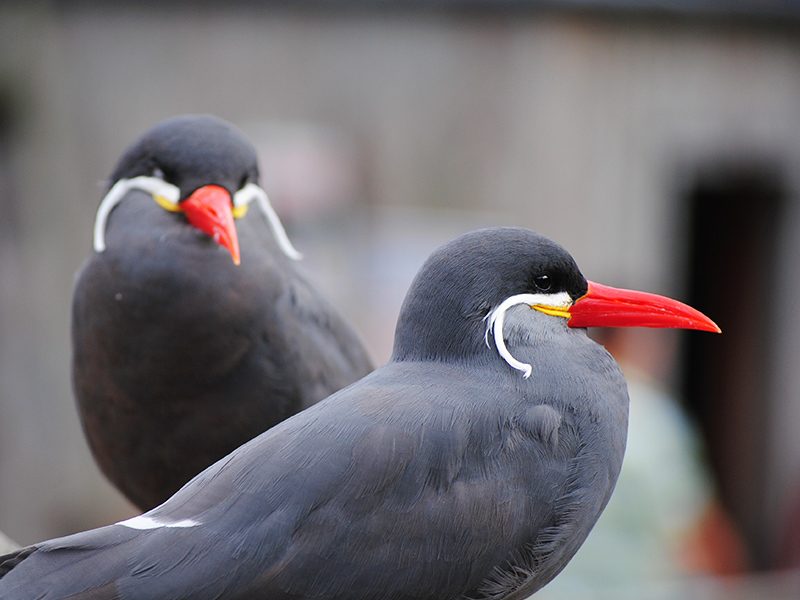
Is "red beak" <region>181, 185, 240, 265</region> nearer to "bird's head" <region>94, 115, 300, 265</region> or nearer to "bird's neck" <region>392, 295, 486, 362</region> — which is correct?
"bird's head" <region>94, 115, 300, 265</region>

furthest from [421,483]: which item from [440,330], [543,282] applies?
[543,282]

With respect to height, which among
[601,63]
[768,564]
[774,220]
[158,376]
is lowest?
[768,564]

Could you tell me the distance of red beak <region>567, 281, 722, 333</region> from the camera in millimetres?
2834

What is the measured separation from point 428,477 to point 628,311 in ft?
2.11

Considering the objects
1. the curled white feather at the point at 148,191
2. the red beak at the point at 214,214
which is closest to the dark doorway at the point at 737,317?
the curled white feather at the point at 148,191

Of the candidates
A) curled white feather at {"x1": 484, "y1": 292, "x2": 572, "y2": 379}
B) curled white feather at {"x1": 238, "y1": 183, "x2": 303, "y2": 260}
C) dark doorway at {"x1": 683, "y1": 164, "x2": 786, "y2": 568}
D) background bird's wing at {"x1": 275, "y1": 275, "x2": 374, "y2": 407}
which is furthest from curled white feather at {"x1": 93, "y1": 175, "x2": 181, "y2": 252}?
dark doorway at {"x1": 683, "y1": 164, "x2": 786, "y2": 568}

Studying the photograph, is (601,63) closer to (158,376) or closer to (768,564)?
(768,564)

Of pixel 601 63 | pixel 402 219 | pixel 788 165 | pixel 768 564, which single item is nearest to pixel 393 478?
pixel 402 219

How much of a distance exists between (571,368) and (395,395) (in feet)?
1.27

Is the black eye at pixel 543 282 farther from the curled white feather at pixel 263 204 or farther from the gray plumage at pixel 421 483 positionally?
the curled white feather at pixel 263 204

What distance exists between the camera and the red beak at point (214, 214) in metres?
3.22

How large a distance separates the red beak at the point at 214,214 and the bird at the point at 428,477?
63cm

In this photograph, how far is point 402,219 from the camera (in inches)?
346

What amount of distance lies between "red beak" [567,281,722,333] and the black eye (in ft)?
0.35
